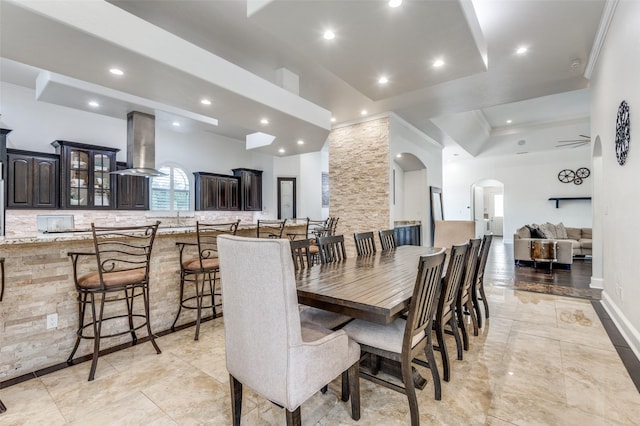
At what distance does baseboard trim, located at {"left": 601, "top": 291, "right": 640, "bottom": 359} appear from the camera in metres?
2.51

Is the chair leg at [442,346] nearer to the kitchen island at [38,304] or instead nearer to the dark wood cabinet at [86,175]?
the kitchen island at [38,304]

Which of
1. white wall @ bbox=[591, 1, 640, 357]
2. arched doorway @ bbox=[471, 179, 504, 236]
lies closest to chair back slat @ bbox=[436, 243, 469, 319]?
white wall @ bbox=[591, 1, 640, 357]

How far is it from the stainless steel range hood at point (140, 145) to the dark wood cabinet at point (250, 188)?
3129 millimetres

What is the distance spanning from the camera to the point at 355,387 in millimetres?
1684

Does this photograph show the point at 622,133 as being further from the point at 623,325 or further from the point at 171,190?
the point at 171,190

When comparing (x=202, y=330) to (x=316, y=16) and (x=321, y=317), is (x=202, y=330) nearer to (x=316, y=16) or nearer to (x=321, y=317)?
(x=321, y=317)

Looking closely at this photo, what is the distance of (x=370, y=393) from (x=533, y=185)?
10495 mm

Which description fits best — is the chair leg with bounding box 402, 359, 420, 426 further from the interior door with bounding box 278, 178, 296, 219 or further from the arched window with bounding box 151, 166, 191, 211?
the interior door with bounding box 278, 178, 296, 219

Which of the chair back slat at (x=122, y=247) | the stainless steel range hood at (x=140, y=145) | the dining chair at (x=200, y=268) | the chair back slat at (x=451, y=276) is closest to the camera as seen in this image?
the chair back slat at (x=451, y=276)

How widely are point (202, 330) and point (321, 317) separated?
1564 mm

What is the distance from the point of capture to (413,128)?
707cm

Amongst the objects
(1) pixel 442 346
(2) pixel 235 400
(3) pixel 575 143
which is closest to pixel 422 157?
(3) pixel 575 143

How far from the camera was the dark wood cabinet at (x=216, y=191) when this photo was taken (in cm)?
752

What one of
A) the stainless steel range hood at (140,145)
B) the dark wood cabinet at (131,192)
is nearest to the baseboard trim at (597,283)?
the stainless steel range hood at (140,145)
